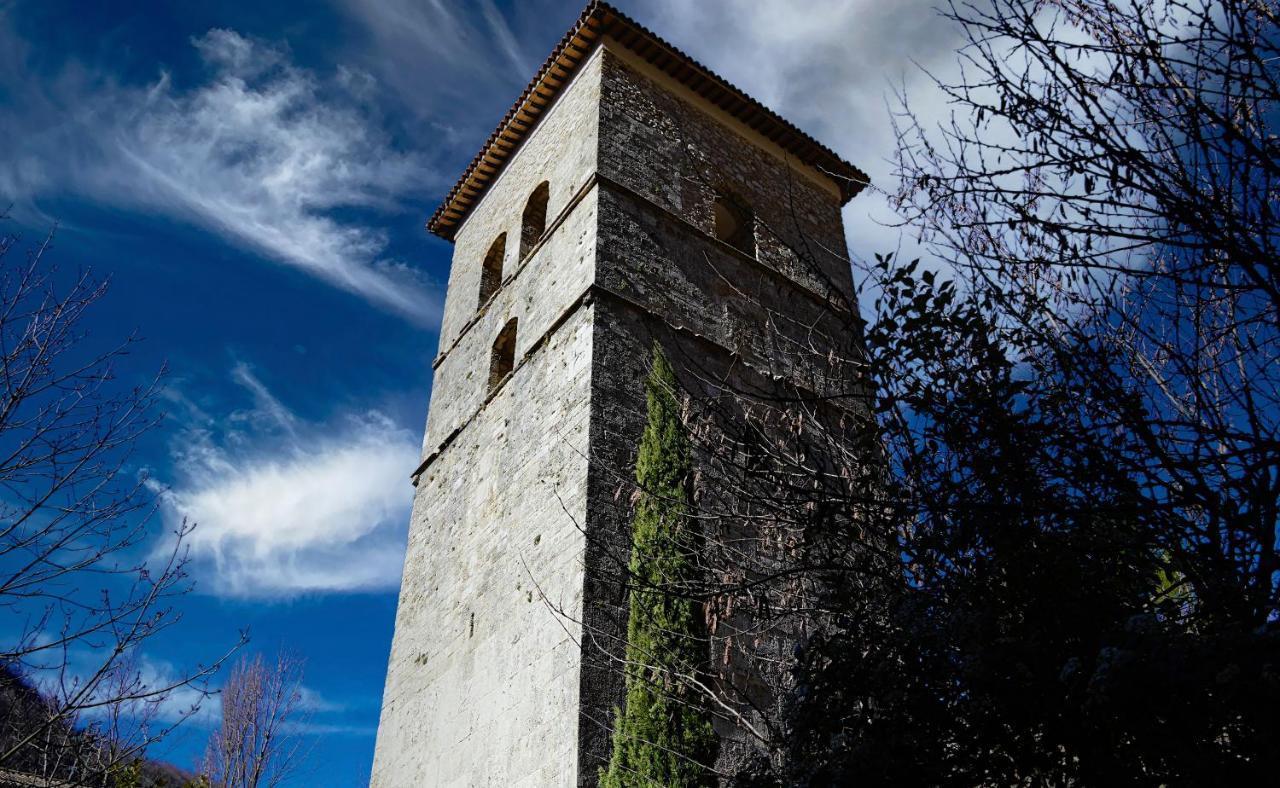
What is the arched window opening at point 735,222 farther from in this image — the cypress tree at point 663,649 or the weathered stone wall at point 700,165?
the cypress tree at point 663,649

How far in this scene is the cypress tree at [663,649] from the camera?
5102 millimetres

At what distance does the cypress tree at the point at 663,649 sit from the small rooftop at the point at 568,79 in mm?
4988

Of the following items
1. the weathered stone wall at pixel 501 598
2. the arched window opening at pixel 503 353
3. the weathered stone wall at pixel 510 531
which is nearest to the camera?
the weathered stone wall at pixel 501 598

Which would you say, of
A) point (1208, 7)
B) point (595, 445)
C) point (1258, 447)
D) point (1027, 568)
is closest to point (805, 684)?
point (1027, 568)

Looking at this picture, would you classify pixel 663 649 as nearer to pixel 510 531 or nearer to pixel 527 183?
pixel 510 531

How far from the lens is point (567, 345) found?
7.81 meters

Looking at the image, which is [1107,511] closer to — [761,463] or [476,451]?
[761,463]

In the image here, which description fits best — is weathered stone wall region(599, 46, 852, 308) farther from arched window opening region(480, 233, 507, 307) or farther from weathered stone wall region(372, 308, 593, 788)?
weathered stone wall region(372, 308, 593, 788)

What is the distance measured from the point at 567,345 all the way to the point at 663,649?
10.0ft

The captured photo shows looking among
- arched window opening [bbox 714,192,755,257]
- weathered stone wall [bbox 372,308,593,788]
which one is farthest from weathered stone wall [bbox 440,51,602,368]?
weathered stone wall [bbox 372,308,593,788]

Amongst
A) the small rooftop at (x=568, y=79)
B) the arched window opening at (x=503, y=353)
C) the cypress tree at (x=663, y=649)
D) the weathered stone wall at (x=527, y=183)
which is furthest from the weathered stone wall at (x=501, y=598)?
the small rooftop at (x=568, y=79)

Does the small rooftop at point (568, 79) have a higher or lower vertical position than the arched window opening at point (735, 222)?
higher

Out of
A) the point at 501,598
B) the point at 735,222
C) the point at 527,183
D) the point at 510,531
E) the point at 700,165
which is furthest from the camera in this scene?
the point at 527,183

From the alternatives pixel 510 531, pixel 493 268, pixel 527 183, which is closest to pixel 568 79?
pixel 527 183
